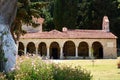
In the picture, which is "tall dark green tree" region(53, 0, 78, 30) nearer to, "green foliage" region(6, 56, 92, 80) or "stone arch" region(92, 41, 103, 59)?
"stone arch" region(92, 41, 103, 59)

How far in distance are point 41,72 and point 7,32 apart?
3.44 m

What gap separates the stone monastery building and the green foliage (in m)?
46.2

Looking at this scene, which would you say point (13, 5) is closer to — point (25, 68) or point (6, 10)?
point (6, 10)

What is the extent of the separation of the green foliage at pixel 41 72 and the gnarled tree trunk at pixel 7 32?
3.70 feet

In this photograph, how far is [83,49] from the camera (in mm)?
62750

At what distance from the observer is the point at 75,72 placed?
12227 millimetres

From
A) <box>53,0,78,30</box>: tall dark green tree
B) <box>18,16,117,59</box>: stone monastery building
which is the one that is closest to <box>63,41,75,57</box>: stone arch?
<box>18,16,117,59</box>: stone monastery building

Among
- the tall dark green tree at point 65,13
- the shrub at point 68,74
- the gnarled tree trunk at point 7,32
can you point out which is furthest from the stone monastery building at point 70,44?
the shrub at point 68,74

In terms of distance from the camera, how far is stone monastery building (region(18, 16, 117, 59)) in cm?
6003

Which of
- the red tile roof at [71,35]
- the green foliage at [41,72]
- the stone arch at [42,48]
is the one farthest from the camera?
the stone arch at [42,48]

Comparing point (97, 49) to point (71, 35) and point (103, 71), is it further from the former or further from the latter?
point (103, 71)

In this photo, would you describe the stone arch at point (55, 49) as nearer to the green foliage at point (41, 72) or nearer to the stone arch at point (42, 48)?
the stone arch at point (42, 48)

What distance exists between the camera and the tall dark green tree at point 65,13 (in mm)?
71875

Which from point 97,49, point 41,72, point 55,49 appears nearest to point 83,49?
point 97,49
